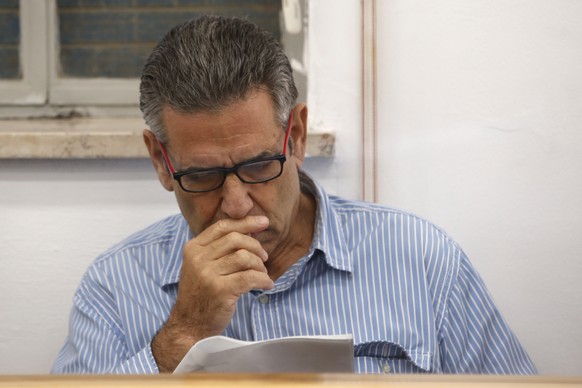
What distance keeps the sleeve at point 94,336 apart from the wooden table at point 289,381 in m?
0.96

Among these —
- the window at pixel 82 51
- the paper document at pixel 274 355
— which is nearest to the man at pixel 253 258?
the paper document at pixel 274 355

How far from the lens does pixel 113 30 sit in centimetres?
256

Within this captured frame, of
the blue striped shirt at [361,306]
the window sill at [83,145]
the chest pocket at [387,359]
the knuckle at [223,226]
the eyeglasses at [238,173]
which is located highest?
the window sill at [83,145]

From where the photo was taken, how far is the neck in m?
1.86

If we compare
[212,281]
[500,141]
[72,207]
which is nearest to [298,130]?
[212,281]

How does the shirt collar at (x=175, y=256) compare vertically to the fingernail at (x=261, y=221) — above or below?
below

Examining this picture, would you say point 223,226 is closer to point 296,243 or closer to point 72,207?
point 296,243

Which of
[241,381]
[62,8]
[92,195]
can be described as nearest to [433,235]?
[92,195]

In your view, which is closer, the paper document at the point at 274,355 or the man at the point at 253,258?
the paper document at the point at 274,355

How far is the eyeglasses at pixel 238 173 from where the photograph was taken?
1671 millimetres

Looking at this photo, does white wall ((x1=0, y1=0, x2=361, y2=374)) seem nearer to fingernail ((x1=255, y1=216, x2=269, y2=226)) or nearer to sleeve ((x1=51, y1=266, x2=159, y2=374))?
sleeve ((x1=51, y1=266, x2=159, y2=374))

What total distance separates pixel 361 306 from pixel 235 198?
14.7 inches

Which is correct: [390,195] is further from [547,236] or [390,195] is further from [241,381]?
[241,381]

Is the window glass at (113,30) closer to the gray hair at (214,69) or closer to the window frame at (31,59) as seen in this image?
the window frame at (31,59)
